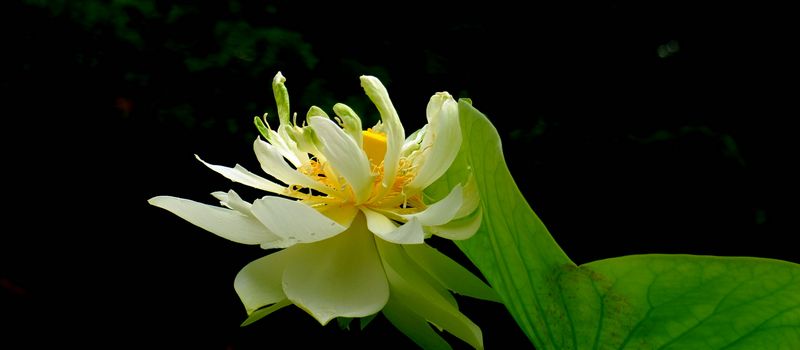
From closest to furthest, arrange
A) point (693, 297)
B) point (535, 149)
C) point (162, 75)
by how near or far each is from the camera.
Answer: point (693, 297) < point (535, 149) < point (162, 75)

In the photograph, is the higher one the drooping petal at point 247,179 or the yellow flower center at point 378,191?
the yellow flower center at point 378,191

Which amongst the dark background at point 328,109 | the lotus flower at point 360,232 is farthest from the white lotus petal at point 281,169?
the dark background at point 328,109

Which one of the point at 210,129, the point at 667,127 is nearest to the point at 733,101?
the point at 667,127

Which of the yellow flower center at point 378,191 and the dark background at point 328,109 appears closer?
the yellow flower center at point 378,191

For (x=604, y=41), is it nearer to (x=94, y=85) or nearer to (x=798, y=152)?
(x=798, y=152)

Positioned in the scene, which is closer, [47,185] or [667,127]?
[667,127]

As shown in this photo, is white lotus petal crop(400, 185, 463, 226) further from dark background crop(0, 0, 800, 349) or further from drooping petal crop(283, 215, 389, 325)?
dark background crop(0, 0, 800, 349)

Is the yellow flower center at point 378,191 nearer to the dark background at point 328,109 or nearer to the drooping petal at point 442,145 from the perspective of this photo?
the drooping petal at point 442,145
